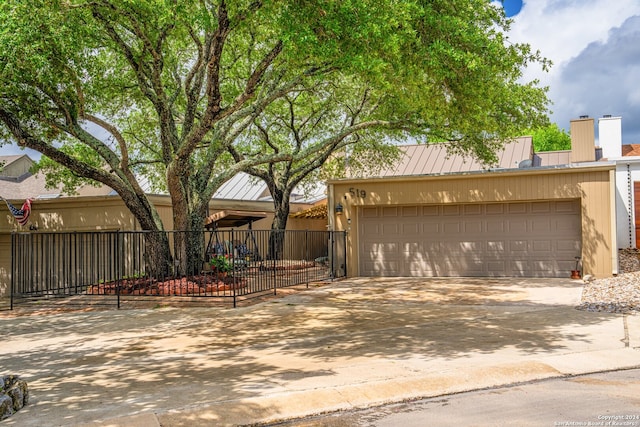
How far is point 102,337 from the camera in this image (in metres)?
8.95

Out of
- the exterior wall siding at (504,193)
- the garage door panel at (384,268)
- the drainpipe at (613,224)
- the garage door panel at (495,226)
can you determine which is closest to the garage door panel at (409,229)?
the exterior wall siding at (504,193)

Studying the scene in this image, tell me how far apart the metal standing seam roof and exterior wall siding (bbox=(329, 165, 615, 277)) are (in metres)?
7.66

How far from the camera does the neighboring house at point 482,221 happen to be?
15289 millimetres

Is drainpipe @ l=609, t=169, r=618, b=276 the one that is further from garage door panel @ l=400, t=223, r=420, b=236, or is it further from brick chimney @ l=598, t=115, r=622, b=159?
brick chimney @ l=598, t=115, r=622, b=159

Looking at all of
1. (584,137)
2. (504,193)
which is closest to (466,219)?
(504,193)

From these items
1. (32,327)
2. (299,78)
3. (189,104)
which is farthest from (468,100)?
(32,327)

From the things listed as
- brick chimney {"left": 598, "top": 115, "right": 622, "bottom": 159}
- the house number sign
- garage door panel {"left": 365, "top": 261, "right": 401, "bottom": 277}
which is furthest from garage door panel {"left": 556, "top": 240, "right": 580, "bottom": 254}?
brick chimney {"left": 598, "top": 115, "right": 622, "bottom": 159}

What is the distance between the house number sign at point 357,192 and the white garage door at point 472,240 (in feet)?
1.87

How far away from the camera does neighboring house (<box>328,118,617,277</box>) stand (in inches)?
602

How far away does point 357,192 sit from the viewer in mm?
17578

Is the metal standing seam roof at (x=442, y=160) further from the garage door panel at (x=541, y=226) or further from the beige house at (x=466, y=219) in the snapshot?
the garage door panel at (x=541, y=226)

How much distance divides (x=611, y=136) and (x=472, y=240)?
10.6 metres

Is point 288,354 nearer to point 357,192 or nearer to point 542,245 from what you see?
point 357,192

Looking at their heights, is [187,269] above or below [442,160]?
below
